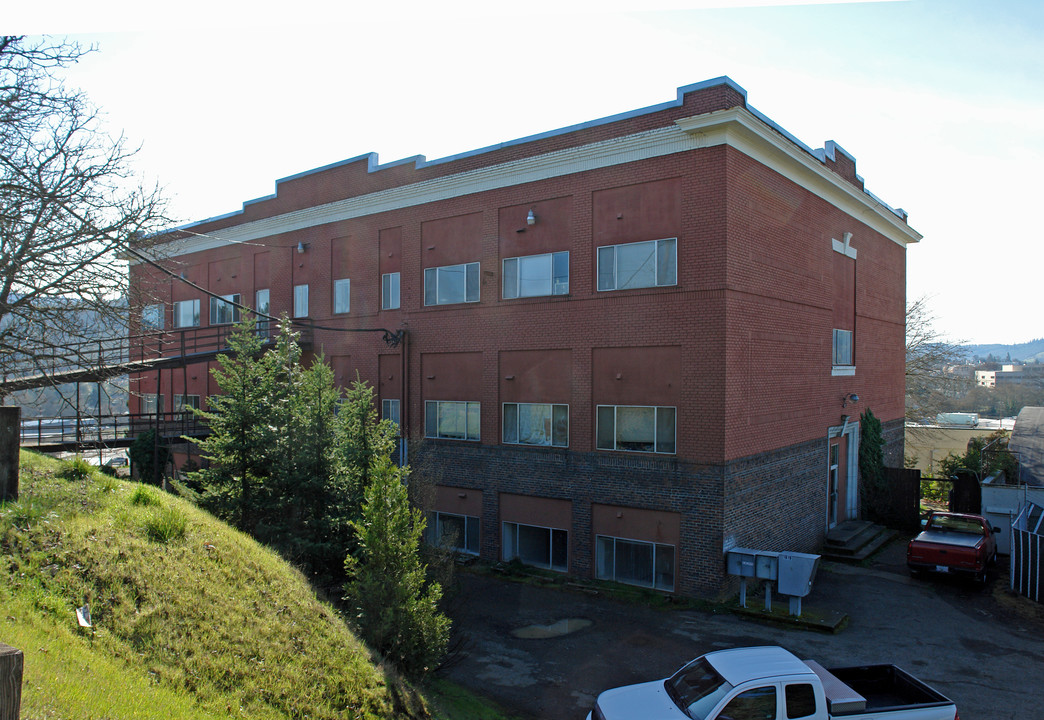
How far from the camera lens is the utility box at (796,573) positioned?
1470cm

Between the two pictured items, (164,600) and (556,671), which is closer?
(164,600)

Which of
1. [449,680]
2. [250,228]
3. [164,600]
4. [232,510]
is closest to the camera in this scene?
[164,600]

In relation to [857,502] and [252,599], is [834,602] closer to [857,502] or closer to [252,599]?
[857,502]

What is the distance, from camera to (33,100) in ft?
36.5

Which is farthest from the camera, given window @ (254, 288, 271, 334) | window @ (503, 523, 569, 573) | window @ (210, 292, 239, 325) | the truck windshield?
window @ (210, 292, 239, 325)

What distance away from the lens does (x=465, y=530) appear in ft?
69.1

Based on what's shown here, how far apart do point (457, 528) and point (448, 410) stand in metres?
3.62

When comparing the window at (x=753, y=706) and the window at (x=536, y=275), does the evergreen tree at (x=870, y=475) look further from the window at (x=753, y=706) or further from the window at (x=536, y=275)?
the window at (x=753, y=706)

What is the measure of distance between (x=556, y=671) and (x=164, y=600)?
22.6 ft

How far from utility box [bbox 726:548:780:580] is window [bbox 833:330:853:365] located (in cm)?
990

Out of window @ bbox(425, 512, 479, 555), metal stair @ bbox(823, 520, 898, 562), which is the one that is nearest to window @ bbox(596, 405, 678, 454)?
window @ bbox(425, 512, 479, 555)

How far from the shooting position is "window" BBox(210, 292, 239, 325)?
97.9 feet

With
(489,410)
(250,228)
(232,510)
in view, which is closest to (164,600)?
(232,510)

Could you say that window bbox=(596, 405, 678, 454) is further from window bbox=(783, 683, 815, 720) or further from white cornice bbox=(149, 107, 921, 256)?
window bbox=(783, 683, 815, 720)
